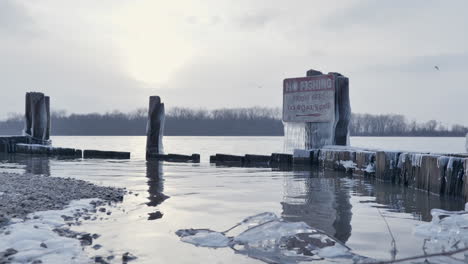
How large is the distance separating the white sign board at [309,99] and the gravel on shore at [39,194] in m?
11.4

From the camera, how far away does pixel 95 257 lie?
15.6 feet

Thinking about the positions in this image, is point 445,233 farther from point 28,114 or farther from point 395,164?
point 28,114

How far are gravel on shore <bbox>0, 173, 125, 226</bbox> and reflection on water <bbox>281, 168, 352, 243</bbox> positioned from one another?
3.38 m

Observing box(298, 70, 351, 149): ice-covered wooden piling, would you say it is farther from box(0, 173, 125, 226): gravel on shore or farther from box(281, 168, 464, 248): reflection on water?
box(0, 173, 125, 226): gravel on shore

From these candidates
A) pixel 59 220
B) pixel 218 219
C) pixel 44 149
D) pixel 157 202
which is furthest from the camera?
pixel 44 149

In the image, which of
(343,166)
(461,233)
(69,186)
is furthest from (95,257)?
(343,166)

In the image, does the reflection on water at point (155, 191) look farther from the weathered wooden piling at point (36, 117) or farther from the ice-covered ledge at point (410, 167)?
the weathered wooden piling at point (36, 117)

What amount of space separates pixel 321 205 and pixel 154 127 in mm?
15289

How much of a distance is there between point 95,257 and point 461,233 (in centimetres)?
444

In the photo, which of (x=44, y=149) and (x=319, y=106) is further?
(x=44, y=149)

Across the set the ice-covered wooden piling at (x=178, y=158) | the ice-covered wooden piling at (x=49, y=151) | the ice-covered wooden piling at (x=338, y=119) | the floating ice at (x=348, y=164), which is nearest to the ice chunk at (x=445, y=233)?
the floating ice at (x=348, y=164)

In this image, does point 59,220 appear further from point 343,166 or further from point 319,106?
point 319,106

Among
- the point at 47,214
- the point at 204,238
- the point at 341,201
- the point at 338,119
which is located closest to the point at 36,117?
the point at 338,119

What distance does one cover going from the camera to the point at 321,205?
833 cm
